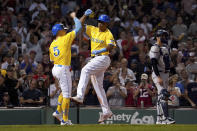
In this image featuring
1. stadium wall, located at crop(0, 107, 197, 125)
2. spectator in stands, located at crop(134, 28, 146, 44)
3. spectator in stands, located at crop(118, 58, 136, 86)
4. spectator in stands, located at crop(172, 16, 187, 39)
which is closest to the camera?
stadium wall, located at crop(0, 107, 197, 125)

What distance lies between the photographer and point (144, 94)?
1515cm

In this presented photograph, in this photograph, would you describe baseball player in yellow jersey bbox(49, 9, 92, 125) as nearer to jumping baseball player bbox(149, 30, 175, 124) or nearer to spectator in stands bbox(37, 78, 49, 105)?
jumping baseball player bbox(149, 30, 175, 124)

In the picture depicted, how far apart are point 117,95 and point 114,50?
3303 mm

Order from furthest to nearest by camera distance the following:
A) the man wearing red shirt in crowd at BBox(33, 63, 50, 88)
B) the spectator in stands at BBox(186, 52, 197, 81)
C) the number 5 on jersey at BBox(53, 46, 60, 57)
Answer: the spectator in stands at BBox(186, 52, 197, 81)
the man wearing red shirt in crowd at BBox(33, 63, 50, 88)
the number 5 on jersey at BBox(53, 46, 60, 57)

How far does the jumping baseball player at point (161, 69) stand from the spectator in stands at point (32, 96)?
443cm

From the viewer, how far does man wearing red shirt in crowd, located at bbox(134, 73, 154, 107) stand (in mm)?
15133

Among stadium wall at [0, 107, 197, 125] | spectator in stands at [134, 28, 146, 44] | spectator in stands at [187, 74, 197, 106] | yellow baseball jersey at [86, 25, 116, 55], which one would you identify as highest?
spectator in stands at [134, 28, 146, 44]

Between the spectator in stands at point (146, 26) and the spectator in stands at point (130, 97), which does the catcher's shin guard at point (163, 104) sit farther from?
the spectator in stands at point (146, 26)

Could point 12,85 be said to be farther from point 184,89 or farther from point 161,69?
point 161,69

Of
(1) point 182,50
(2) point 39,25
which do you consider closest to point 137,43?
(1) point 182,50

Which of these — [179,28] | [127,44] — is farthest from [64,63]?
[179,28]

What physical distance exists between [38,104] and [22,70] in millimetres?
2294

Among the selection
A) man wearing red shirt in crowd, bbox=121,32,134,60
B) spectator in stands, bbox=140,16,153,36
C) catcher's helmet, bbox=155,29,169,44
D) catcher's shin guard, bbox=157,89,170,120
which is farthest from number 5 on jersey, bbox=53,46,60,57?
spectator in stands, bbox=140,16,153,36

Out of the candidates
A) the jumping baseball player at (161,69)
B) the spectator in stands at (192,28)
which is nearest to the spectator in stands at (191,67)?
the spectator in stands at (192,28)
